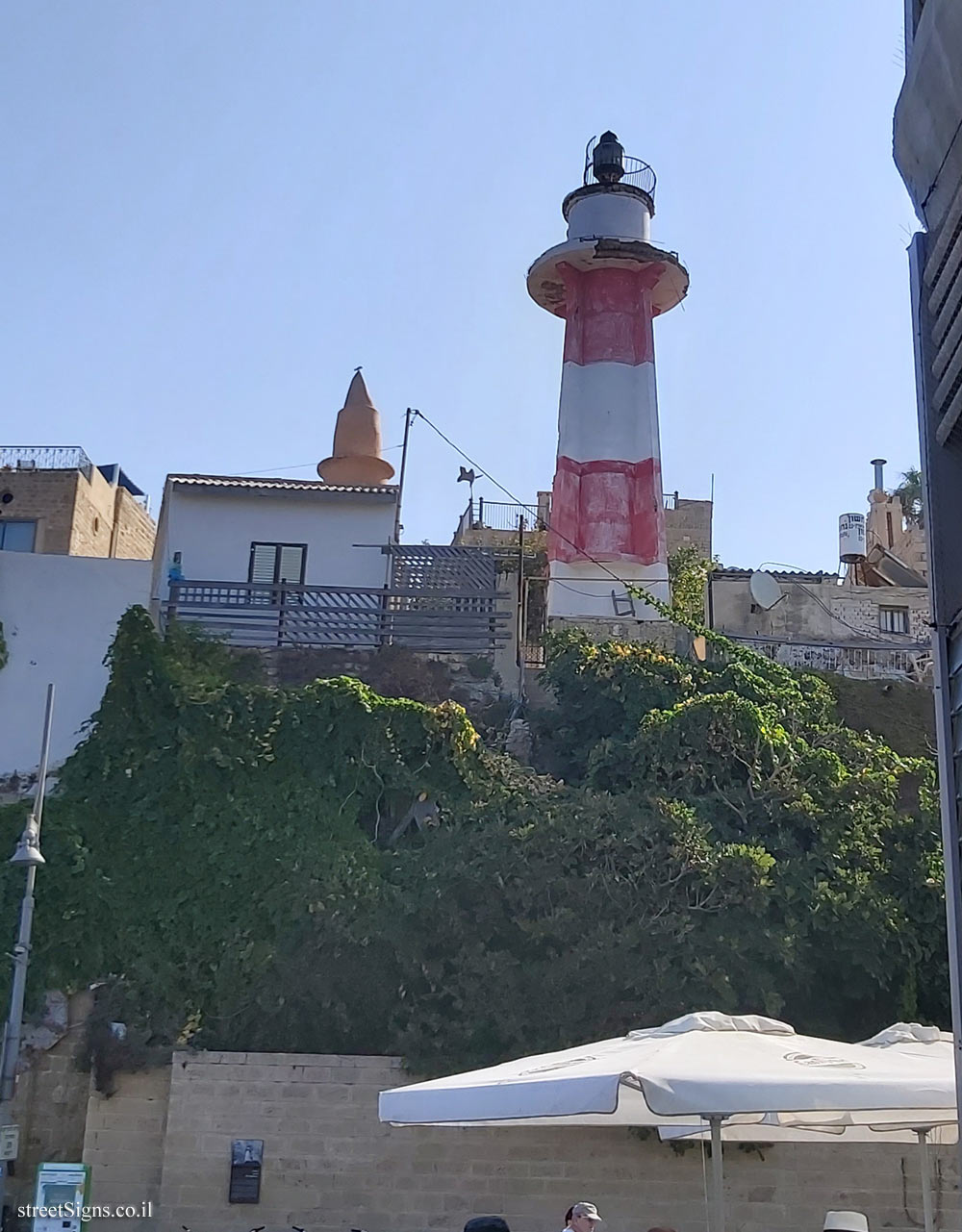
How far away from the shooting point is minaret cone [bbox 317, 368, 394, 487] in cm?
2981

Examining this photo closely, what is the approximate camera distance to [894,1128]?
33.4 feet

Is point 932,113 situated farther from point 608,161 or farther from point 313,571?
point 608,161

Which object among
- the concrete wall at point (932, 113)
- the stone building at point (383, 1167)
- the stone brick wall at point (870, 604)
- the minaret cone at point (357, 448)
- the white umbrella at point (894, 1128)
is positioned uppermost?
the minaret cone at point (357, 448)

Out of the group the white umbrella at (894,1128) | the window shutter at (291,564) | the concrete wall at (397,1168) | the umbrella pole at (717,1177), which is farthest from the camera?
the window shutter at (291,564)

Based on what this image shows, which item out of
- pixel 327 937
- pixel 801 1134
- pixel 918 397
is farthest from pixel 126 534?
pixel 918 397

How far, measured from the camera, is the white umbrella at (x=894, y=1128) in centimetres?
920

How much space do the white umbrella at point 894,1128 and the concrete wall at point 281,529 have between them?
45.6 feet

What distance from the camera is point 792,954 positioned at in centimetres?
1500

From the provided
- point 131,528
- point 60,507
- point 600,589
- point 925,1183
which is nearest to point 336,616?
point 600,589

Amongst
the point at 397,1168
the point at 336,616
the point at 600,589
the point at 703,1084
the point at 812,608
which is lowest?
the point at 397,1168

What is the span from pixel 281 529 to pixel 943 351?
18062 millimetres

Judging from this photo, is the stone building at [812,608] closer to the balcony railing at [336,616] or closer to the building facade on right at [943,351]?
the balcony railing at [336,616]

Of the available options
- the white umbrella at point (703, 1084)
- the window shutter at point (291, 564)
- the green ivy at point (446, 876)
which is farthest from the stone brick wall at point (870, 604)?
the white umbrella at point (703, 1084)

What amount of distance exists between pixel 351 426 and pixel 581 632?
35.6 ft
